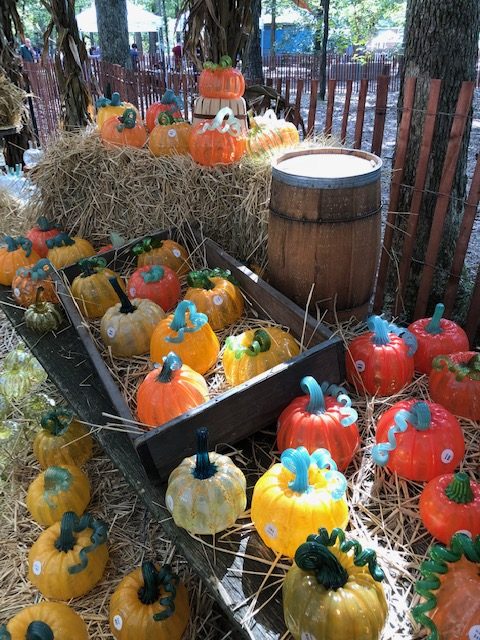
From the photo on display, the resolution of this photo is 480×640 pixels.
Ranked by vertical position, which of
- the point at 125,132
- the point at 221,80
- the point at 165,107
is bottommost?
the point at 125,132

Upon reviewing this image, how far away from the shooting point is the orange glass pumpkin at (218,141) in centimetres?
290

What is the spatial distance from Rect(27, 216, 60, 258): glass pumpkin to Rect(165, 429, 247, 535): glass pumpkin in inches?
82.3

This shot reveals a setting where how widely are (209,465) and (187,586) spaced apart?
2.92 feet

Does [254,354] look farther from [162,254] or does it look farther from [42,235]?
[42,235]

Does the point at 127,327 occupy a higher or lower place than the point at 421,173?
lower

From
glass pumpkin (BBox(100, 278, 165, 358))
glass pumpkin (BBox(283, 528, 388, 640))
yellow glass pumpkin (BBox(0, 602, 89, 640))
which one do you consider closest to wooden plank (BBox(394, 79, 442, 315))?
glass pumpkin (BBox(100, 278, 165, 358))

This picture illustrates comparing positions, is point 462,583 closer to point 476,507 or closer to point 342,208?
point 476,507

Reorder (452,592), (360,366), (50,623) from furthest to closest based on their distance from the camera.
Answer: (360,366)
(50,623)
(452,592)

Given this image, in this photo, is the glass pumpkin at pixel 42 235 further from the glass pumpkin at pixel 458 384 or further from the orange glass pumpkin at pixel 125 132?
the glass pumpkin at pixel 458 384

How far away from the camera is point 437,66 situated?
117 inches

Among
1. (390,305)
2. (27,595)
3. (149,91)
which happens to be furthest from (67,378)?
(149,91)

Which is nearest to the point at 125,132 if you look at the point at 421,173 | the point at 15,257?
the point at 15,257

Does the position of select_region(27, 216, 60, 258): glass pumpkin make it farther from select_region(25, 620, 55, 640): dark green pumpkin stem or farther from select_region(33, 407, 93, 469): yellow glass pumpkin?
select_region(25, 620, 55, 640): dark green pumpkin stem

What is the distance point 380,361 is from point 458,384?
0.93ft
